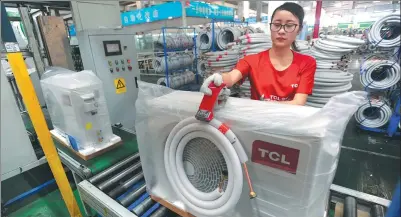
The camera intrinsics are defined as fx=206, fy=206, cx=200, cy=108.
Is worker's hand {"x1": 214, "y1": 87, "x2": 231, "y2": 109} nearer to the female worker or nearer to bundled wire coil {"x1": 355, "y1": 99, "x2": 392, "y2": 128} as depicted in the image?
the female worker

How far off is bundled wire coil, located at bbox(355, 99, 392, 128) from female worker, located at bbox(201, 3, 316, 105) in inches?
98.2

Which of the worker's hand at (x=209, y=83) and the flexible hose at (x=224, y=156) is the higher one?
the worker's hand at (x=209, y=83)

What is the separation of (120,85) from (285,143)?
103 inches

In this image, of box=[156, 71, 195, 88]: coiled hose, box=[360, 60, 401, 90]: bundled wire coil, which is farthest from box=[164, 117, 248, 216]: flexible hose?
box=[156, 71, 195, 88]: coiled hose

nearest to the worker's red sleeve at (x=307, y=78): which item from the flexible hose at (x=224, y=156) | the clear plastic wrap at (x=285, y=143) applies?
the clear plastic wrap at (x=285, y=143)

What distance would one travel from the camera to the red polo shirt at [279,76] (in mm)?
1311

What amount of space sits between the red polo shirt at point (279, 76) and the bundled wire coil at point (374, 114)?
8.13 ft

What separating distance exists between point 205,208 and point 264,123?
1.64 ft

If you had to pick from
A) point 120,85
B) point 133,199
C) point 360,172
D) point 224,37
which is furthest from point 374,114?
point 120,85

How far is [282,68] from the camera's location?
1345 mm

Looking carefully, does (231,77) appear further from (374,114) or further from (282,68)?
(374,114)

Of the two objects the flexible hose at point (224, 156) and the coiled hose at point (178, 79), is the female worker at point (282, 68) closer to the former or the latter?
the flexible hose at point (224, 156)

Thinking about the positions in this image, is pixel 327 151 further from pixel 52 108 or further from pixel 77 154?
pixel 52 108

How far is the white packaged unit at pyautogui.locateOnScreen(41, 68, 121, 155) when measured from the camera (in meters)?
1.91
